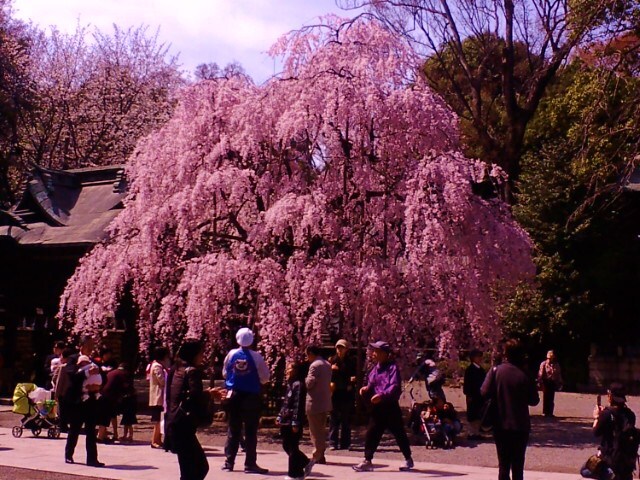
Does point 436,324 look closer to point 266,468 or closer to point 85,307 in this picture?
point 266,468

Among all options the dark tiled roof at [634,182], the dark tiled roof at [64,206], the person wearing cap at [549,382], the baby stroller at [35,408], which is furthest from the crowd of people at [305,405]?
the dark tiled roof at [634,182]

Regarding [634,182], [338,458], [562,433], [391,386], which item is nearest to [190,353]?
[391,386]

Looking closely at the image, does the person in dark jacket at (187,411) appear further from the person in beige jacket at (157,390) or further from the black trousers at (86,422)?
the person in beige jacket at (157,390)

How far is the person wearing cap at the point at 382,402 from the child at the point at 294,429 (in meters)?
1.05

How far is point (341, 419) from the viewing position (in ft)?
51.2

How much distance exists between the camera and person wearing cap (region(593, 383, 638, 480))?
406 inches

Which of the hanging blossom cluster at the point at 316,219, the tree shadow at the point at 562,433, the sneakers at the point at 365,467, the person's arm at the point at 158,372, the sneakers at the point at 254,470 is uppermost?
the hanging blossom cluster at the point at 316,219

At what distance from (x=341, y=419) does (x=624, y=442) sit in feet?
20.2

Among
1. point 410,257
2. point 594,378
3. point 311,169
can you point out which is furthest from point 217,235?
point 594,378

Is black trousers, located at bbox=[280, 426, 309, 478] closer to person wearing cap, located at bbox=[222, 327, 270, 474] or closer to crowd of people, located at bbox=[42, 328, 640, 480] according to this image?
crowd of people, located at bbox=[42, 328, 640, 480]

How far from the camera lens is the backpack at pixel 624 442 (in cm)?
1030

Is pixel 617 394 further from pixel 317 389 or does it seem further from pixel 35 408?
pixel 35 408

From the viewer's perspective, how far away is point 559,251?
98.5 feet

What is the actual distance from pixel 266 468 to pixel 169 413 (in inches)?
164
